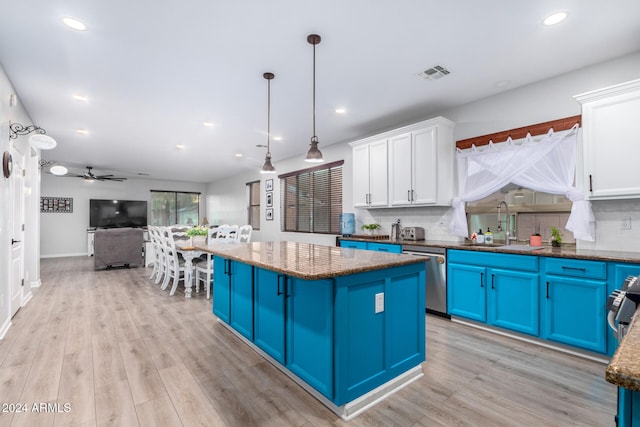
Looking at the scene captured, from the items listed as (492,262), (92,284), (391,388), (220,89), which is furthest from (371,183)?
(92,284)

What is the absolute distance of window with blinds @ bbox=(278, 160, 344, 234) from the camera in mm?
5777

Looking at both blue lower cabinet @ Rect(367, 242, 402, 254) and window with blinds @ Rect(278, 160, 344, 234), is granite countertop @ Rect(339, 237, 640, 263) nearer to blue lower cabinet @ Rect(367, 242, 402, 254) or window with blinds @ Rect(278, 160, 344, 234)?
blue lower cabinet @ Rect(367, 242, 402, 254)

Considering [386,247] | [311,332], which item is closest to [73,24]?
[311,332]

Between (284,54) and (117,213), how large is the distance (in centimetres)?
970

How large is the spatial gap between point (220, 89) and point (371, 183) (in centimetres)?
245

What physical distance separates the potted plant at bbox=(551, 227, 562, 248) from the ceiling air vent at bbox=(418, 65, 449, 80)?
195 cm

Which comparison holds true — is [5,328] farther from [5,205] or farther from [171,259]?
[171,259]

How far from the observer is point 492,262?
3084 millimetres

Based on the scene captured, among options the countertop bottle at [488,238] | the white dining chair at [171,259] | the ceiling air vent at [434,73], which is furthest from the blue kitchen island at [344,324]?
the white dining chair at [171,259]

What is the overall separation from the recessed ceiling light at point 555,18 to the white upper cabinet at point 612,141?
31.3 inches

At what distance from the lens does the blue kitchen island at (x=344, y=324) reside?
6.05 feet

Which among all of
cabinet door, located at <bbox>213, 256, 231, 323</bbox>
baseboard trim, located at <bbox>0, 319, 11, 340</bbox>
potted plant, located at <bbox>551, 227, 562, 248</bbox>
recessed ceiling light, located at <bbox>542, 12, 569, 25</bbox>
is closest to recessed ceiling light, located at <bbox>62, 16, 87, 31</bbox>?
cabinet door, located at <bbox>213, 256, 231, 323</bbox>

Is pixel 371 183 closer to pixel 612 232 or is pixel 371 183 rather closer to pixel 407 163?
pixel 407 163

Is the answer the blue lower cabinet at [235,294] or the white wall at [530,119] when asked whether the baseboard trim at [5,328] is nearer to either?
the blue lower cabinet at [235,294]
